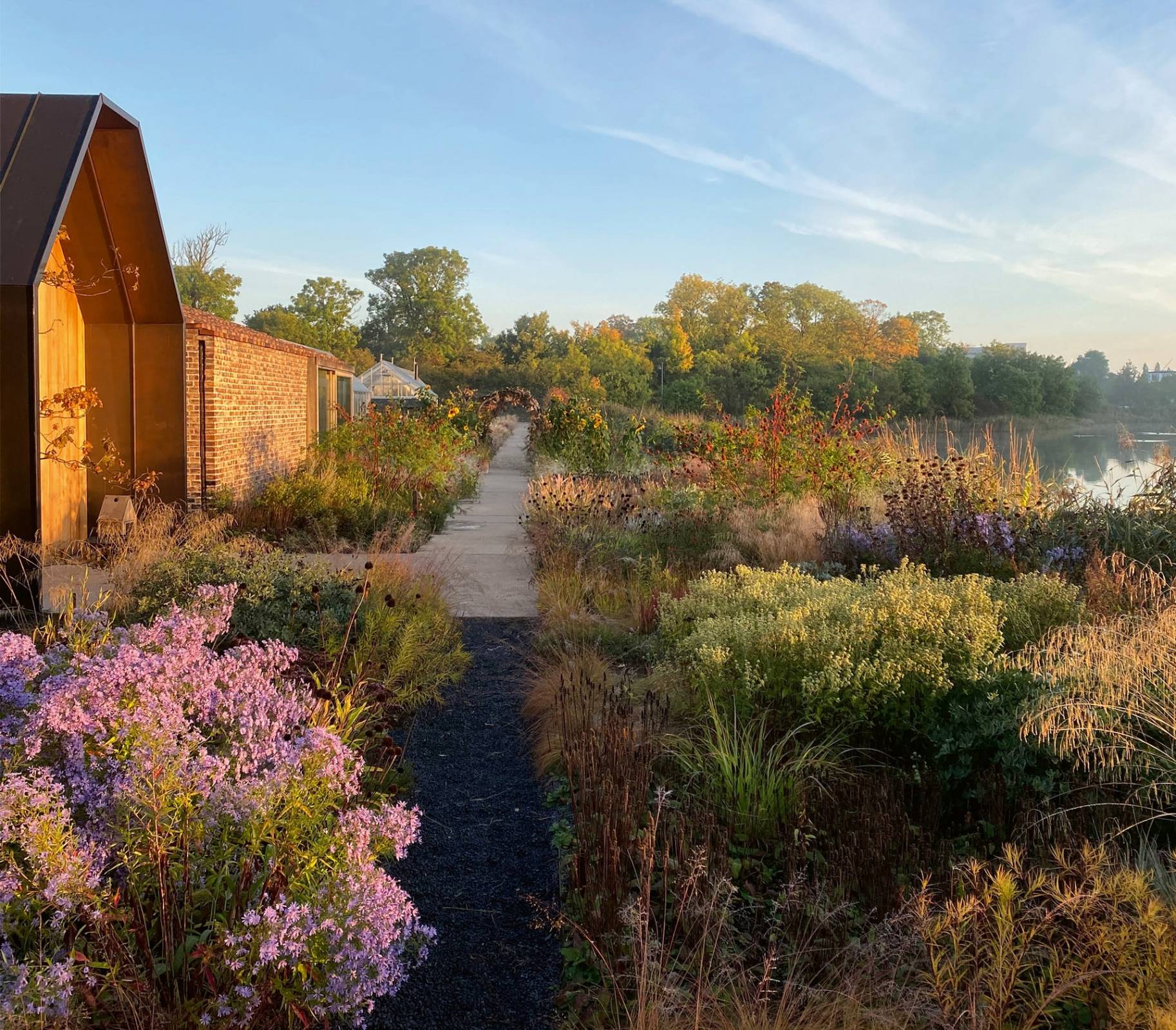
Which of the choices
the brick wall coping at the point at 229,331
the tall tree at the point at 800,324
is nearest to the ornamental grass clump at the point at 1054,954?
the brick wall coping at the point at 229,331

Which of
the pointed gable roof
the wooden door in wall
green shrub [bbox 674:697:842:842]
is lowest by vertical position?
green shrub [bbox 674:697:842:842]

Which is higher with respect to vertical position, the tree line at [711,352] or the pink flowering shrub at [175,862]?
the tree line at [711,352]

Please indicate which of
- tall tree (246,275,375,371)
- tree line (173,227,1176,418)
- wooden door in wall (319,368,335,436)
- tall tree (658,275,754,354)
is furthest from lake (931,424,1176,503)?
tall tree (246,275,375,371)

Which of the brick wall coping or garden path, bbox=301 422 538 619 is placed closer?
garden path, bbox=301 422 538 619

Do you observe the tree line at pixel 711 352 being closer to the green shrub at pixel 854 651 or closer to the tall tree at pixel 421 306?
the tall tree at pixel 421 306

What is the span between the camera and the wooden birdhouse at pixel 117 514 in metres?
9.62

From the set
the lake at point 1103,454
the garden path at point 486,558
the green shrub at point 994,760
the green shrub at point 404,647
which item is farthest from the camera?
the lake at point 1103,454

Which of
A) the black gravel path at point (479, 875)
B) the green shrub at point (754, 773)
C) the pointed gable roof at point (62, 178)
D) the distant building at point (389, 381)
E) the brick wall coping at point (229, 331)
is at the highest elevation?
the distant building at point (389, 381)

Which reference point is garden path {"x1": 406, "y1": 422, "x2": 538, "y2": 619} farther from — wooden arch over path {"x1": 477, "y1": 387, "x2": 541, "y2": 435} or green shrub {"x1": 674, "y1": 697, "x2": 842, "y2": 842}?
wooden arch over path {"x1": 477, "y1": 387, "x2": 541, "y2": 435}

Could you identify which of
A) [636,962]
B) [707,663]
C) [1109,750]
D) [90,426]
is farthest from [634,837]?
[90,426]

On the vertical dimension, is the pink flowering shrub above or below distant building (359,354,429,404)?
below

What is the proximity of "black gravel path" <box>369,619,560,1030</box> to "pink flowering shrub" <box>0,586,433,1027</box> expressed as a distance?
0.18 m

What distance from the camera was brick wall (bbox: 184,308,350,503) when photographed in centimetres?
1104

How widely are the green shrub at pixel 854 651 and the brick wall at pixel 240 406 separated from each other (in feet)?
24.9
